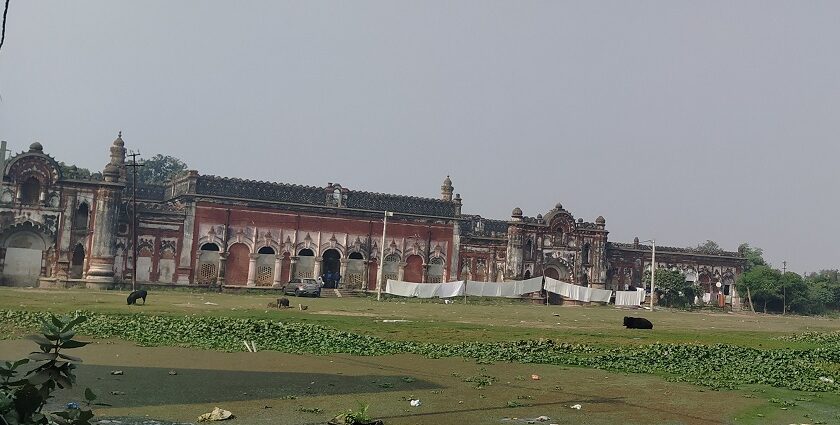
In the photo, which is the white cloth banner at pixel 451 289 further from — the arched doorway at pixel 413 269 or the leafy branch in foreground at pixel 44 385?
the leafy branch in foreground at pixel 44 385

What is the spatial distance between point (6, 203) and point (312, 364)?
3318 cm

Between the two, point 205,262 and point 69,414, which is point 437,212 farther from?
point 69,414

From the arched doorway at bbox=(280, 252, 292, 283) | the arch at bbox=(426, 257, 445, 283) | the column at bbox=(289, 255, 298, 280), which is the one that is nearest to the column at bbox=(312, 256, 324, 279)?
the column at bbox=(289, 255, 298, 280)

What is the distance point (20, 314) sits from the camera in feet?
63.9

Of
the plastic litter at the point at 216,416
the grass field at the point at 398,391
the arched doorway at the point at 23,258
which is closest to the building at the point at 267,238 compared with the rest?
the arched doorway at the point at 23,258

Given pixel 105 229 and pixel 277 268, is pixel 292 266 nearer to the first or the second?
pixel 277 268

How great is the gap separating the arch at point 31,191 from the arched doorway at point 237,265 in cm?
1065

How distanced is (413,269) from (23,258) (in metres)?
22.7

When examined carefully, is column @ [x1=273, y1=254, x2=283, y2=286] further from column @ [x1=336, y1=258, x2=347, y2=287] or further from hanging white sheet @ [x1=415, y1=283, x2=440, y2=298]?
hanging white sheet @ [x1=415, y1=283, x2=440, y2=298]

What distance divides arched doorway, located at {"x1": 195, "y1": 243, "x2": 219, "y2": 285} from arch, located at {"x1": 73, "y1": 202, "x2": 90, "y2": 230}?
20.8ft

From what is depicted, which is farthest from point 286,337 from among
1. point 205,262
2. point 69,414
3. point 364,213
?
point 364,213

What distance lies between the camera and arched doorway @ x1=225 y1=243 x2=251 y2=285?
151 feet

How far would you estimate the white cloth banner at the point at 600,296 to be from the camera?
173 feet

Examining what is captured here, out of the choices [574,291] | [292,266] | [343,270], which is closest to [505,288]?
[574,291]
